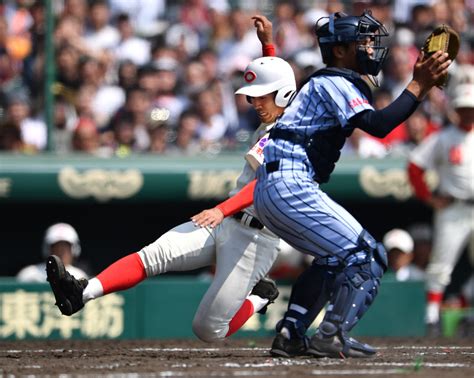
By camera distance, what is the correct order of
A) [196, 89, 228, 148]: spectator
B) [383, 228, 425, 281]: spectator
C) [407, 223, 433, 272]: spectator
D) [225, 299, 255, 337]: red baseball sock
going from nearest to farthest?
1. [225, 299, 255, 337]: red baseball sock
2. [383, 228, 425, 281]: spectator
3. [196, 89, 228, 148]: spectator
4. [407, 223, 433, 272]: spectator

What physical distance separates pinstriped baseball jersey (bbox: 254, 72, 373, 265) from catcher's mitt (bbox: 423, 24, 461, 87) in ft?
1.28

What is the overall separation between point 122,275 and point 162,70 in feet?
16.6

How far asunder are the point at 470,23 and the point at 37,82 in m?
4.54

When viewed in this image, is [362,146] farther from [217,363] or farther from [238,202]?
[217,363]

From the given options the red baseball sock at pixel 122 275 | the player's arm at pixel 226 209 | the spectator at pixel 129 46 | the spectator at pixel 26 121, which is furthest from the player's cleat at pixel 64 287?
the spectator at pixel 129 46

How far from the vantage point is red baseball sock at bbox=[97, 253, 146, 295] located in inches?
241

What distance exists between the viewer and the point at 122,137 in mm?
10484

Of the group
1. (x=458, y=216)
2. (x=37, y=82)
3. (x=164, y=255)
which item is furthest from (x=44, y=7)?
(x=164, y=255)

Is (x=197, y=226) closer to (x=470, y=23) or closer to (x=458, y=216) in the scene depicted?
(x=458, y=216)

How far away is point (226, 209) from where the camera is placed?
19.6 ft

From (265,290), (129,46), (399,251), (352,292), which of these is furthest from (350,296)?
(129,46)

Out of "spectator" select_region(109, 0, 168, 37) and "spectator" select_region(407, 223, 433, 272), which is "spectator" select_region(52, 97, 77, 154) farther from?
"spectator" select_region(407, 223, 433, 272)

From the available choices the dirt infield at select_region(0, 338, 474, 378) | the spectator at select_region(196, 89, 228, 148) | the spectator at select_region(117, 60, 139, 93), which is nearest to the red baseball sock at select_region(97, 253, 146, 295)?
the dirt infield at select_region(0, 338, 474, 378)

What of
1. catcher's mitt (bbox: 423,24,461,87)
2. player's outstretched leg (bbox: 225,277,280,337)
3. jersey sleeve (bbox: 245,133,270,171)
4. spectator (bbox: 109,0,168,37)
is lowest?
player's outstretched leg (bbox: 225,277,280,337)
